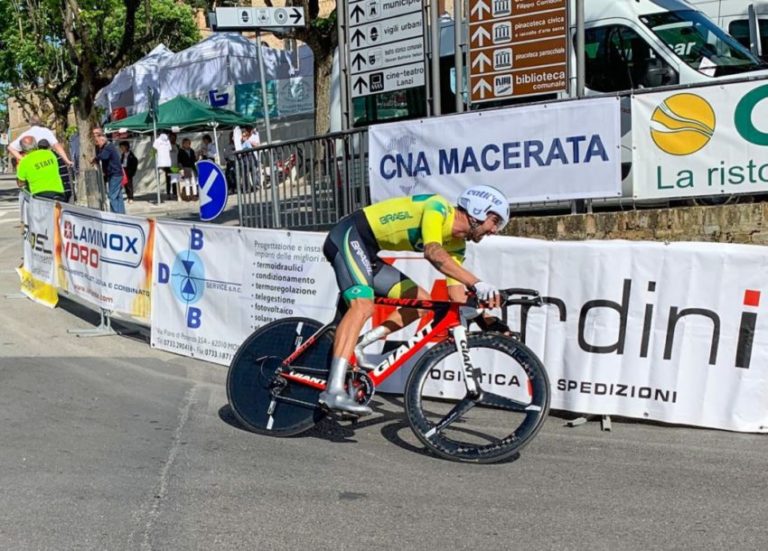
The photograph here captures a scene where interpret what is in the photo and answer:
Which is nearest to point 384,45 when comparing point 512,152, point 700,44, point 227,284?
point 512,152

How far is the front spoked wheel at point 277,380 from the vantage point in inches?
237

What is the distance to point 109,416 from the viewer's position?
21.4 ft

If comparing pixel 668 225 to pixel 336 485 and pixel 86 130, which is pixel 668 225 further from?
pixel 86 130

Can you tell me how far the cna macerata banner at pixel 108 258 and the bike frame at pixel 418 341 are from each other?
345 centimetres

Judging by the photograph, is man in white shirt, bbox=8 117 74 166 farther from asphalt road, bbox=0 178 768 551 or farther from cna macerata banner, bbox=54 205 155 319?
asphalt road, bbox=0 178 768 551

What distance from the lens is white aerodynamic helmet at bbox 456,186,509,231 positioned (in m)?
5.44

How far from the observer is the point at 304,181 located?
11672 millimetres

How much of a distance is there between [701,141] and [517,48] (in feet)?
8.96

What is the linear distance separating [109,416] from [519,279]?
3.10m

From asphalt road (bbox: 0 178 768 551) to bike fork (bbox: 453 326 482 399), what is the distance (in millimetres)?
447

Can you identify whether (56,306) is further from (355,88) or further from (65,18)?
(65,18)

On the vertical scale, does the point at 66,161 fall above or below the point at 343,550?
above

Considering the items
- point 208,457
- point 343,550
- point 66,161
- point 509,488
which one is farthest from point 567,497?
point 66,161

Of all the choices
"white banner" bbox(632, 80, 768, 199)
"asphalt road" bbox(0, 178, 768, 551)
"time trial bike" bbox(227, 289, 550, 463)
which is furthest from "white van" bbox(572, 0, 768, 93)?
"asphalt road" bbox(0, 178, 768, 551)
